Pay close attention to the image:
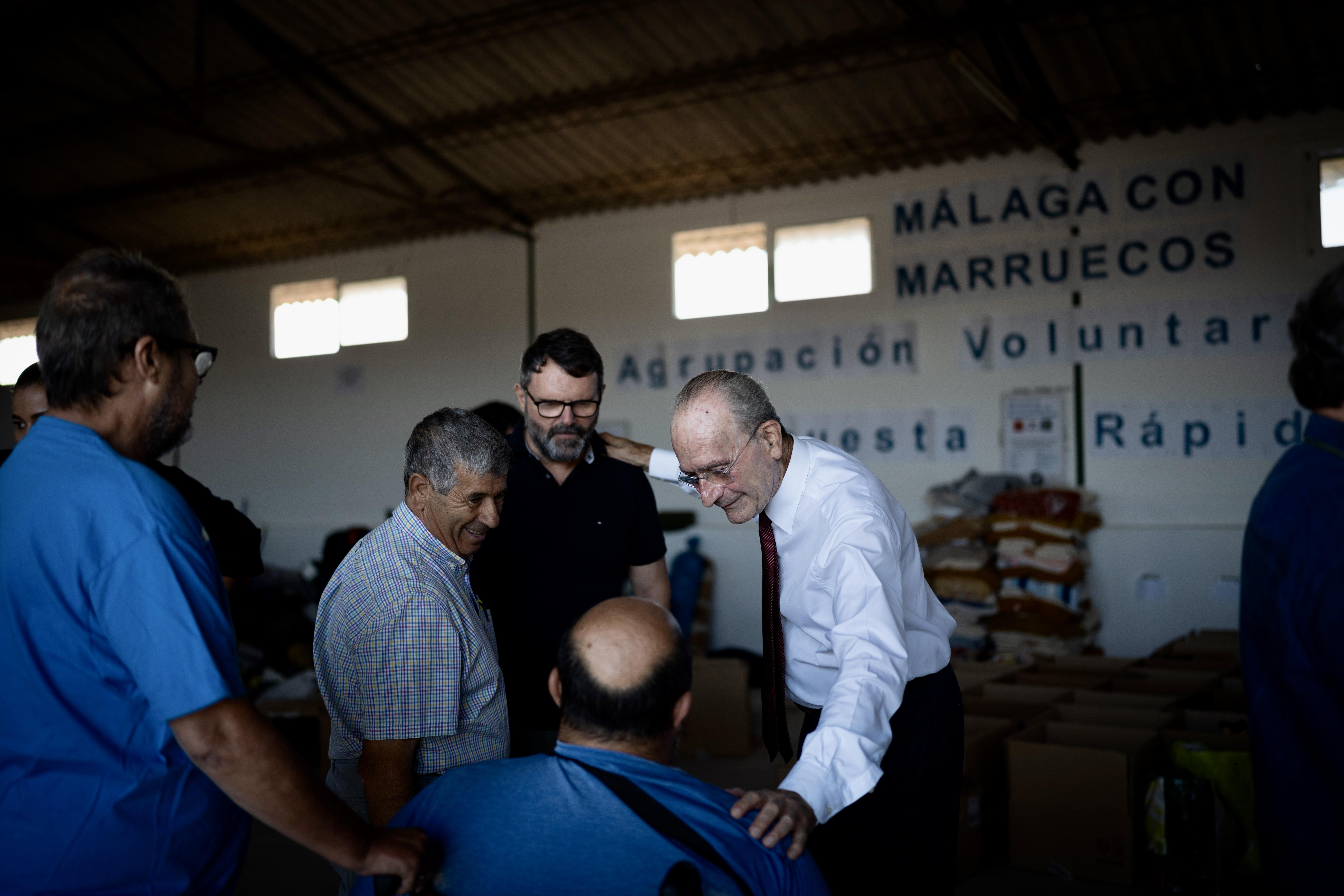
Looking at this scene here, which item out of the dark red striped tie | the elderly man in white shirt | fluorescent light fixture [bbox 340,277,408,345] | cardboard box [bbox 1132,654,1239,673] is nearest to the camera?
the elderly man in white shirt

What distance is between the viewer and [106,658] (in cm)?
122

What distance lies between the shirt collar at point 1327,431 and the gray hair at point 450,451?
1.49 meters

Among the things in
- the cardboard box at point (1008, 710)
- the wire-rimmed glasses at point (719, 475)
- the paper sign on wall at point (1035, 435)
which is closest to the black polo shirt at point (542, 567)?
the wire-rimmed glasses at point (719, 475)

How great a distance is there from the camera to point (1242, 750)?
137 inches

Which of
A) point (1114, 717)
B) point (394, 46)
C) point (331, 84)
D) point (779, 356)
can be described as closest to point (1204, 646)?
point (1114, 717)

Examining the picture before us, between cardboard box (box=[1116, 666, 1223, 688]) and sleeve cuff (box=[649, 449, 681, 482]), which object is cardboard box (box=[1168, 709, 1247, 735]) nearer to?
cardboard box (box=[1116, 666, 1223, 688])

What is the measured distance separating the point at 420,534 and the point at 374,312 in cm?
873

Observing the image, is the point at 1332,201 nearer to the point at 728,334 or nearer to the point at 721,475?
the point at 728,334

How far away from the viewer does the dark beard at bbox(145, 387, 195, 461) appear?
131 centimetres

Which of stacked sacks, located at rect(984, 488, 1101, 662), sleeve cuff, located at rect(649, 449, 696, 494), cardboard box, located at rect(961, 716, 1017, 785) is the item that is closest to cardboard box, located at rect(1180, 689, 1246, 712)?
cardboard box, located at rect(961, 716, 1017, 785)

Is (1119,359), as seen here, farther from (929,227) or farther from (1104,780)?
(1104,780)

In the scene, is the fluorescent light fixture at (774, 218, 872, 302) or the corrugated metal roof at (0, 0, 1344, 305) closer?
the corrugated metal roof at (0, 0, 1344, 305)

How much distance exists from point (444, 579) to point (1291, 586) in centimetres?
149

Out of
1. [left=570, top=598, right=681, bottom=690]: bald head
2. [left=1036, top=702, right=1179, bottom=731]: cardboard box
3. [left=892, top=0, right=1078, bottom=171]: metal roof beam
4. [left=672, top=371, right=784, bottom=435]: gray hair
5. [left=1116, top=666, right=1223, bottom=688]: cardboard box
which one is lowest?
[left=1116, top=666, right=1223, bottom=688]: cardboard box
